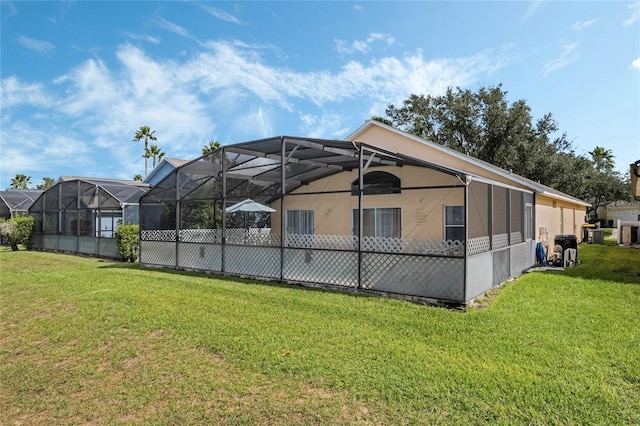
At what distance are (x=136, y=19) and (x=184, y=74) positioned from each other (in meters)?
2.76

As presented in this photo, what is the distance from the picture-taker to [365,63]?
16.6m

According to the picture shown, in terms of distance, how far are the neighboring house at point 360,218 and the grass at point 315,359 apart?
85 centimetres

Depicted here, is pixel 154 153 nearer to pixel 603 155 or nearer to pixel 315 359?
A: pixel 315 359

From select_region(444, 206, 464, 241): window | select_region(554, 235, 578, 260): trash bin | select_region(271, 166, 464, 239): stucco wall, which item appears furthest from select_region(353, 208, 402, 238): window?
select_region(554, 235, 578, 260): trash bin

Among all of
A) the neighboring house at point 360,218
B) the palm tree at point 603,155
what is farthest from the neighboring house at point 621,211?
the neighboring house at point 360,218

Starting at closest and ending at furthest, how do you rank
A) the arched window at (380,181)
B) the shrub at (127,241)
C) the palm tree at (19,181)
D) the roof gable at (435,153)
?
the roof gable at (435,153) → the arched window at (380,181) → the shrub at (127,241) → the palm tree at (19,181)

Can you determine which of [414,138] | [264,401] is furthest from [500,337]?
[414,138]

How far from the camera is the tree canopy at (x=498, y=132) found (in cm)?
2437

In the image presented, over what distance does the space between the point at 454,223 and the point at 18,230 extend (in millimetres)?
20746

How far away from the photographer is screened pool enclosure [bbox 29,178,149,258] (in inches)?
605

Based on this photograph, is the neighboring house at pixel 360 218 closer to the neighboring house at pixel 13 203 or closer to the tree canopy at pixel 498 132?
the tree canopy at pixel 498 132

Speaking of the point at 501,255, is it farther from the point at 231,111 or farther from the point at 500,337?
the point at 231,111

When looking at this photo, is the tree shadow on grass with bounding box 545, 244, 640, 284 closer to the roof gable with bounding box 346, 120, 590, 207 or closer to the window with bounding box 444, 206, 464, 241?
the roof gable with bounding box 346, 120, 590, 207

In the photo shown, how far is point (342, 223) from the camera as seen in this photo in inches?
530
